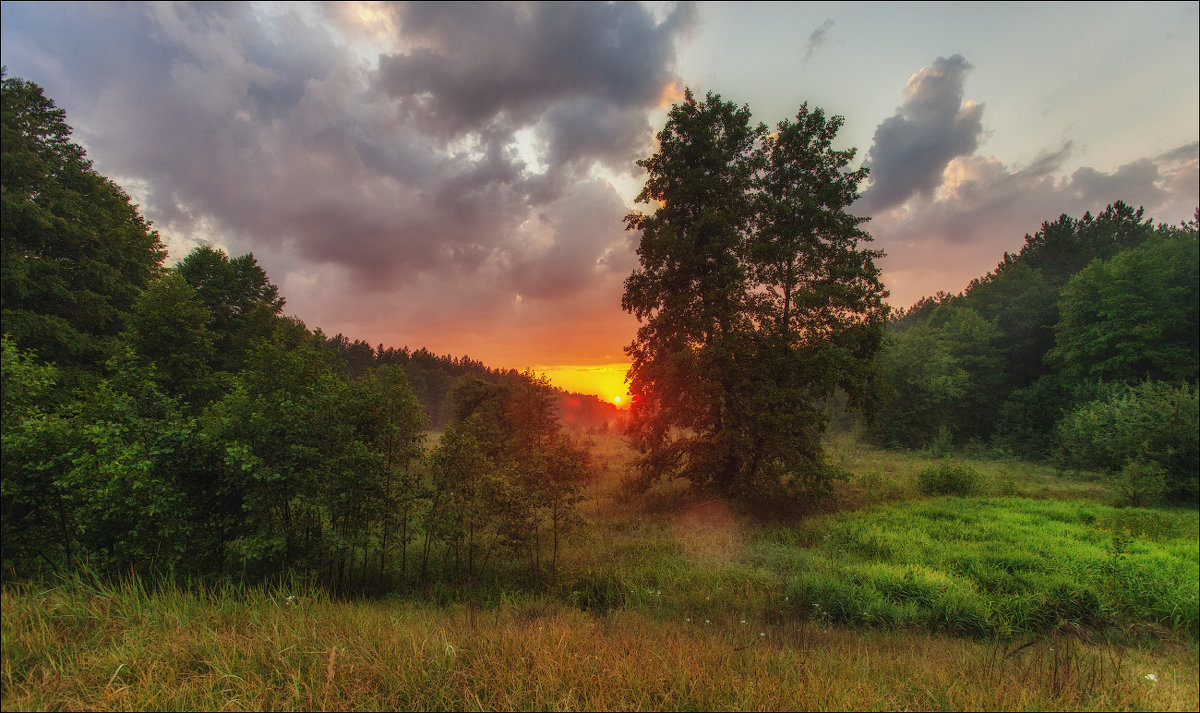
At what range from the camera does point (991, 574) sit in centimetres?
909

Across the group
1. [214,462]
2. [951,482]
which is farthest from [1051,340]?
[214,462]

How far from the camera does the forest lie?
409cm

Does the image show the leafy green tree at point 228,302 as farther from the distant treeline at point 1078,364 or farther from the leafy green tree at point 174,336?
the distant treeline at point 1078,364

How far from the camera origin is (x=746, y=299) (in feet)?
52.9

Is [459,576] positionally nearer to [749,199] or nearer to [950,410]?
[749,199]

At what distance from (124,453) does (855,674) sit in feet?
34.3

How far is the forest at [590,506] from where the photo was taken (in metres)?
4.09

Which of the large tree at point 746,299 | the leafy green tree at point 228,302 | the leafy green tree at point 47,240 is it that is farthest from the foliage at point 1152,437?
the leafy green tree at point 228,302

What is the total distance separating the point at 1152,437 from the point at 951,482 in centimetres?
637

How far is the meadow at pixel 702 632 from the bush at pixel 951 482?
17.4 feet

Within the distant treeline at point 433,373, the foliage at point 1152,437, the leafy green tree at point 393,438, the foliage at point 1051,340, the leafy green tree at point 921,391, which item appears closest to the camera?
the leafy green tree at point 393,438

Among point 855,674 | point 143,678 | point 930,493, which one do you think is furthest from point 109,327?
point 930,493

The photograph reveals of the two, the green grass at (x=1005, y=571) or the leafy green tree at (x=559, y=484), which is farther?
the leafy green tree at (x=559, y=484)

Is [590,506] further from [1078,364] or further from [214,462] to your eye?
[1078,364]
